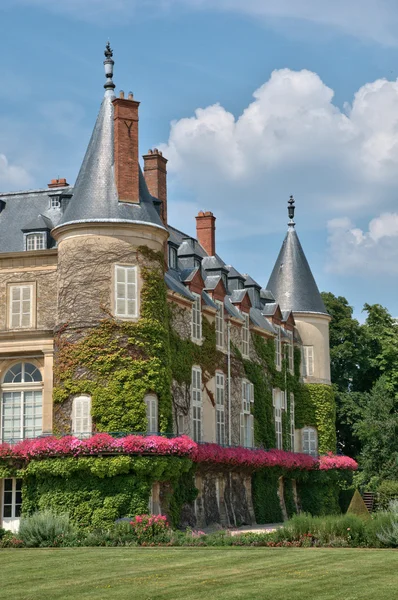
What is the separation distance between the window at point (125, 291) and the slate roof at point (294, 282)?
20.2 metres

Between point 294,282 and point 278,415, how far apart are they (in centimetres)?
790

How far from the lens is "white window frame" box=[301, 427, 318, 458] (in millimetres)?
55156

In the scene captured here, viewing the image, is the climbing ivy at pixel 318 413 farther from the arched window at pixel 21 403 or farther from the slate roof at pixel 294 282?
the arched window at pixel 21 403

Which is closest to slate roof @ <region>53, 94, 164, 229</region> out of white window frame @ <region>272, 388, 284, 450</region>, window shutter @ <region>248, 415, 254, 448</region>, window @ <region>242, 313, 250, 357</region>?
window @ <region>242, 313, 250, 357</region>

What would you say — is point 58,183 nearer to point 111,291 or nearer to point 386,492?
point 111,291

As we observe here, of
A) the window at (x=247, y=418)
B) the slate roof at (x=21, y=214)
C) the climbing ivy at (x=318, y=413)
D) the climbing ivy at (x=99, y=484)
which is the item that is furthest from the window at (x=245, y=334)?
the climbing ivy at (x=99, y=484)

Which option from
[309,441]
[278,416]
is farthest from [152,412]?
[309,441]

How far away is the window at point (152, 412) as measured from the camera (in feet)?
120

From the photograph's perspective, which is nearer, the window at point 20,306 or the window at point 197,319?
the window at point 20,306

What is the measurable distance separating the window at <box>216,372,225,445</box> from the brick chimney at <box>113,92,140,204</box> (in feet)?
35.7

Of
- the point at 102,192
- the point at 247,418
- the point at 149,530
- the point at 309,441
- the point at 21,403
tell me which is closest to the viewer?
the point at 149,530

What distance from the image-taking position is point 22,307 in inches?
1544

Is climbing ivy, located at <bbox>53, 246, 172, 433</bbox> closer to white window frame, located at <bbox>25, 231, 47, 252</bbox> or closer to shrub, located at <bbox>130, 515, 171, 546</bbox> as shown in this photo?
white window frame, located at <bbox>25, 231, 47, 252</bbox>

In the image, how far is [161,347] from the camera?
122 ft
